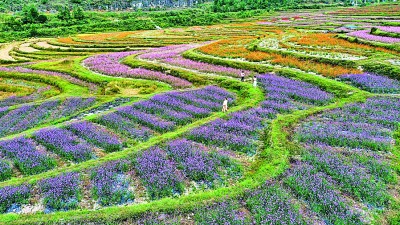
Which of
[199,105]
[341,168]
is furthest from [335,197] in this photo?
[199,105]

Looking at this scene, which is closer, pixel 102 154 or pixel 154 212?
pixel 154 212

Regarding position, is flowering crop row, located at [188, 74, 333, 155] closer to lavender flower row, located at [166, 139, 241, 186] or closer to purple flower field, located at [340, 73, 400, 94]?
lavender flower row, located at [166, 139, 241, 186]

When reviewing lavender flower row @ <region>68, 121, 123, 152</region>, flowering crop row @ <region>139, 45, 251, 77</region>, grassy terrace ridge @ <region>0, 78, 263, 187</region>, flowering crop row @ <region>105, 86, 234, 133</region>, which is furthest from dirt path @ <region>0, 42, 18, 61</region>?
grassy terrace ridge @ <region>0, 78, 263, 187</region>

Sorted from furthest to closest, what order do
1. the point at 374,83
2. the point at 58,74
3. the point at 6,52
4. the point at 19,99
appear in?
the point at 6,52 → the point at 58,74 → the point at 19,99 → the point at 374,83

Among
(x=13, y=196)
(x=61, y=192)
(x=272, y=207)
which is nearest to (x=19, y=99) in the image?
(x=13, y=196)

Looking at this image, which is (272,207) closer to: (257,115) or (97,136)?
(257,115)

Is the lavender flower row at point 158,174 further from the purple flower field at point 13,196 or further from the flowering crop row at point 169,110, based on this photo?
the purple flower field at point 13,196

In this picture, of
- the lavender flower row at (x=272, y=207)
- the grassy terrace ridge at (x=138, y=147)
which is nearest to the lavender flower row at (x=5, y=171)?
the grassy terrace ridge at (x=138, y=147)

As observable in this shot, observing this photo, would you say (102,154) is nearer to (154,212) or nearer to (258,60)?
(154,212)
